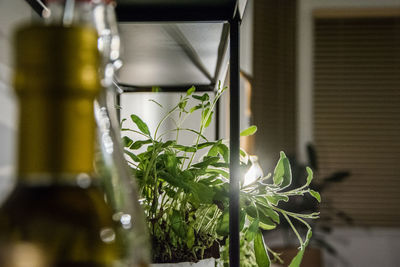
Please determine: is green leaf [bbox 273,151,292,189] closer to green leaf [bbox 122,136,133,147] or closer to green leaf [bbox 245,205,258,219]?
green leaf [bbox 245,205,258,219]

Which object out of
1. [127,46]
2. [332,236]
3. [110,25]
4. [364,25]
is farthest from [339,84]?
[110,25]

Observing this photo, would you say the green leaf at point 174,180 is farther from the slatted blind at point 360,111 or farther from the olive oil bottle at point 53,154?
the slatted blind at point 360,111

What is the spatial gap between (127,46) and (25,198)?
51 cm

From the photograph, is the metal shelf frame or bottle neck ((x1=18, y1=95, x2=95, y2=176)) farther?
the metal shelf frame

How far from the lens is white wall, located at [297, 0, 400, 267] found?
3.57 metres

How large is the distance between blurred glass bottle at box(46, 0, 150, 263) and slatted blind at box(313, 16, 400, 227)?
3490 millimetres

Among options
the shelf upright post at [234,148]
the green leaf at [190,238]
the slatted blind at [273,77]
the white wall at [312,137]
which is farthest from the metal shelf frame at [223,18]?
the white wall at [312,137]

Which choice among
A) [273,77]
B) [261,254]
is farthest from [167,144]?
[273,77]

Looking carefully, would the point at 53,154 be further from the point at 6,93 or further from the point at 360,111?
the point at 360,111

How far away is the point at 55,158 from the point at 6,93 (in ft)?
0.83

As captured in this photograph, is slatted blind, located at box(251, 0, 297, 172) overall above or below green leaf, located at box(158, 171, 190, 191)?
above

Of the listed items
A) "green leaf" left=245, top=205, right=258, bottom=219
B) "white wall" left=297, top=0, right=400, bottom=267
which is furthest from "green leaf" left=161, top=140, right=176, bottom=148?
"white wall" left=297, top=0, right=400, bottom=267

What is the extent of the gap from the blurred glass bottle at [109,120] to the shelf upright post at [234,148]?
0.16 meters

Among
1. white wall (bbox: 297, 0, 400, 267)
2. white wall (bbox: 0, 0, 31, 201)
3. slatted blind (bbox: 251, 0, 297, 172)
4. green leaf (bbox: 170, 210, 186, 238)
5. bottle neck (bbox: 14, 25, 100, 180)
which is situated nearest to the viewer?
bottle neck (bbox: 14, 25, 100, 180)
